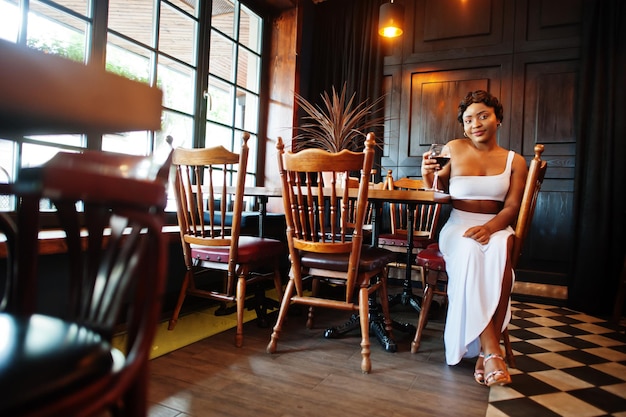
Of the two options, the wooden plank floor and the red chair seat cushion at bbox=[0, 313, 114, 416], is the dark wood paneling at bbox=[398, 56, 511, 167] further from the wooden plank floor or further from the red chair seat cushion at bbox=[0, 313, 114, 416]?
the red chair seat cushion at bbox=[0, 313, 114, 416]

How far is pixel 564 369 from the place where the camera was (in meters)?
Result: 1.89

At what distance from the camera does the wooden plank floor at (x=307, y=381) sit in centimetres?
141

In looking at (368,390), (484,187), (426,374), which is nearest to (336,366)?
(368,390)

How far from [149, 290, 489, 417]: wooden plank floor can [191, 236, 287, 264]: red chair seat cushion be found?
1.36 feet

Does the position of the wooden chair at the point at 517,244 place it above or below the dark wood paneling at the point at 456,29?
below

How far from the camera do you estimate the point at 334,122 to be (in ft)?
11.3

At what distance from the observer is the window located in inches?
81.0

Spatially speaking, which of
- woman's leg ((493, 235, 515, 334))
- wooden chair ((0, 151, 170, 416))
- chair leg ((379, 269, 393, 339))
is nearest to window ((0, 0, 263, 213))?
wooden chair ((0, 151, 170, 416))

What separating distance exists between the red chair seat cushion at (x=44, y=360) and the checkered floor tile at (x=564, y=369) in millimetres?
1340

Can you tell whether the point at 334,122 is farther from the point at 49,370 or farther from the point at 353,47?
the point at 49,370

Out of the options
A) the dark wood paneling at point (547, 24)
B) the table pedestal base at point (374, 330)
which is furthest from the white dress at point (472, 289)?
the dark wood paneling at point (547, 24)

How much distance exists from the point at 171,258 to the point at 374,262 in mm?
1394

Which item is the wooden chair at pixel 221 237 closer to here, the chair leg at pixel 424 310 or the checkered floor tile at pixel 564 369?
the chair leg at pixel 424 310

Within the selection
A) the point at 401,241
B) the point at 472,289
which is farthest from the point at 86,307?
the point at 401,241
